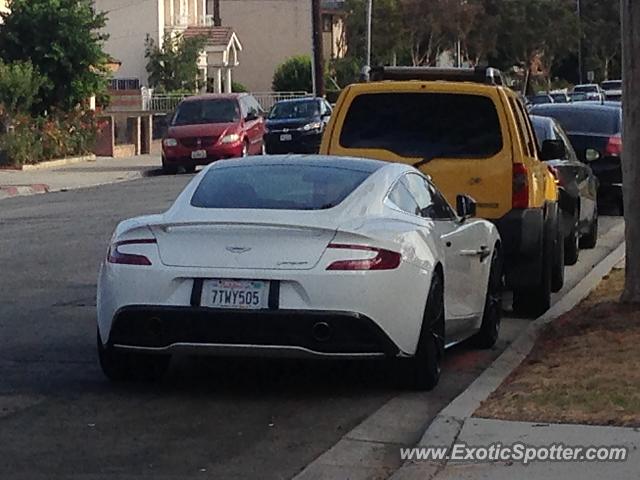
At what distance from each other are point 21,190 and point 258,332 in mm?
22602

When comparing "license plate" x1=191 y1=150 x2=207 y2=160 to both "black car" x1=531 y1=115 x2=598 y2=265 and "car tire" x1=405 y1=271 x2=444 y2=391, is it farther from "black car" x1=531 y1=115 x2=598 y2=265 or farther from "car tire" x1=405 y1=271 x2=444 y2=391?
"car tire" x1=405 y1=271 x2=444 y2=391

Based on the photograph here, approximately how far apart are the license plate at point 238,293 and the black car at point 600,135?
1398 centimetres

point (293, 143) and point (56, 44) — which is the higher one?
point (56, 44)

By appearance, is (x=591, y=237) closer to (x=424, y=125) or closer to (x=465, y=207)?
(x=424, y=125)

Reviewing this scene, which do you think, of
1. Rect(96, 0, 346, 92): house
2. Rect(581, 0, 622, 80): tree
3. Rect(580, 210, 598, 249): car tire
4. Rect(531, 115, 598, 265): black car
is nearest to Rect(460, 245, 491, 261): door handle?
Rect(531, 115, 598, 265): black car

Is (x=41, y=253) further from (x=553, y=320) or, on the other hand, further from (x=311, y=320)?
(x=311, y=320)

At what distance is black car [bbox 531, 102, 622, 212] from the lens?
877 inches

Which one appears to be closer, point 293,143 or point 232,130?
point 232,130

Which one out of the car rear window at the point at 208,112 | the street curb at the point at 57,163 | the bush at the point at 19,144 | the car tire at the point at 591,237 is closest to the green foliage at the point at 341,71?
the street curb at the point at 57,163

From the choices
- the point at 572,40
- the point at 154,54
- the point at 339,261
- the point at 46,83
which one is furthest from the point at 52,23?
the point at 572,40

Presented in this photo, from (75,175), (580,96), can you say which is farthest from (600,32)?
Answer: (75,175)

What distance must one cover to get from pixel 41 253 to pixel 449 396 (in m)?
8.97

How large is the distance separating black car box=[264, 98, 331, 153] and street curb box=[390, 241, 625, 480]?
2373 cm

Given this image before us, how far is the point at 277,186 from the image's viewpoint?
30.6ft
